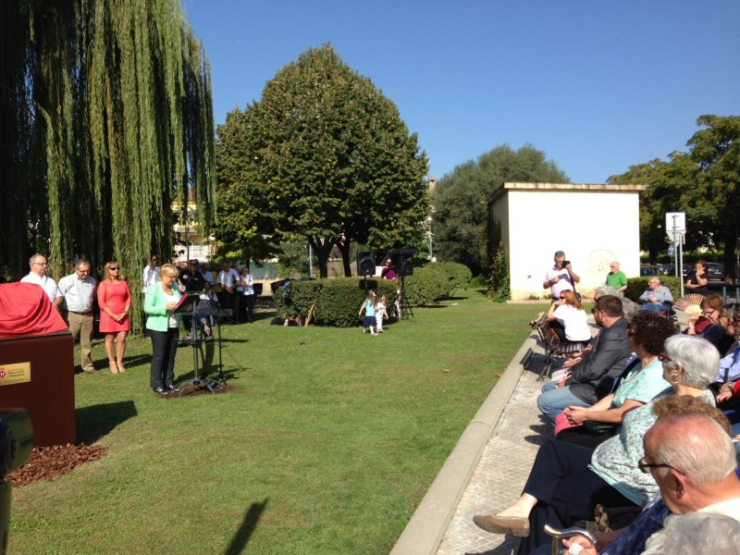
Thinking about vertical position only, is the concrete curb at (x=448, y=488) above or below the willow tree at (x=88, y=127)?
below

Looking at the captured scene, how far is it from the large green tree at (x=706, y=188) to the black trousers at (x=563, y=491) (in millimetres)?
42757

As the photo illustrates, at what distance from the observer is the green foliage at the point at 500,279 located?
2856cm

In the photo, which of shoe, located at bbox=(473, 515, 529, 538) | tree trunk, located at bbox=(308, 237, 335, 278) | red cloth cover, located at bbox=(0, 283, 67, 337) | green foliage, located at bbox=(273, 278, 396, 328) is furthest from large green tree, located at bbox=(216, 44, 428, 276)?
shoe, located at bbox=(473, 515, 529, 538)

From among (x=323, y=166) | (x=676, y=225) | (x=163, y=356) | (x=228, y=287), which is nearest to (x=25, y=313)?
(x=163, y=356)

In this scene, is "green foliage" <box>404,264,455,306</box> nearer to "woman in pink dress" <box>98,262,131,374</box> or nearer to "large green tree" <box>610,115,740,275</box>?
"woman in pink dress" <box>98,262,131,374</box>

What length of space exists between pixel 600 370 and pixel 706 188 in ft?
142

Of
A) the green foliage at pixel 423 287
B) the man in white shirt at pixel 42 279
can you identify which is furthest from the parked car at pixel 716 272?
the man in white shirt at pixel 42 279

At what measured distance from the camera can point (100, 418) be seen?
732 centimetres

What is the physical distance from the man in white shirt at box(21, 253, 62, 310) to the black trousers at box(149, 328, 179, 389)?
1520mm

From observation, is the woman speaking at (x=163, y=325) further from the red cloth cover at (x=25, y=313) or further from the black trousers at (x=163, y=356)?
the red cloth cover at (x=25, y=313)

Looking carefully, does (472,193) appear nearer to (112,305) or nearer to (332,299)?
(332,299)

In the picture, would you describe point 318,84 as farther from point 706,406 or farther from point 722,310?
point 706,406

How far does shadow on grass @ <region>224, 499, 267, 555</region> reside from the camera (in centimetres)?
396

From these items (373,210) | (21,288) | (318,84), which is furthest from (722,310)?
(318,84)
